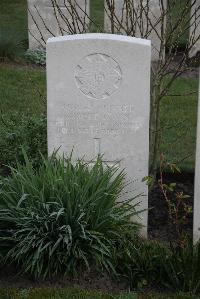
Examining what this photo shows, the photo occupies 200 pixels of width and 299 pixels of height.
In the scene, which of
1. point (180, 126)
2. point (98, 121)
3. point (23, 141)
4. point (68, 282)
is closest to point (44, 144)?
point (23, 141)

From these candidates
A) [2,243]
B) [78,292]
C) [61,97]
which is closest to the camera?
[78,292]

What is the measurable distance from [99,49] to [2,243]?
1767 millimetres

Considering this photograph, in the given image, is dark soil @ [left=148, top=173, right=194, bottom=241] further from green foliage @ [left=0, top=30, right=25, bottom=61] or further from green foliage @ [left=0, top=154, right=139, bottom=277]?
green foliage @ [left=0, top=30, right=25, bottom=61]

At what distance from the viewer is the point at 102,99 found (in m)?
5.61

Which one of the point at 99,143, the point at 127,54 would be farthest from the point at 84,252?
the point at 127,54

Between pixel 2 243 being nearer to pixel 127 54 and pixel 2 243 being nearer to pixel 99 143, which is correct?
pixel 99 143

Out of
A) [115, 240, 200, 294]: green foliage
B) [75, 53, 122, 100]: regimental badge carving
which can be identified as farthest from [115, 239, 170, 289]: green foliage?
[75, 53, 122, 100]: regimental badge carving

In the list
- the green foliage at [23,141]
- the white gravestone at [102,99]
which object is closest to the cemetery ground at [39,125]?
the green foliage at [23,141]

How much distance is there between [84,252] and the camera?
500 cm

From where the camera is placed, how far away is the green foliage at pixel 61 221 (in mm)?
4984

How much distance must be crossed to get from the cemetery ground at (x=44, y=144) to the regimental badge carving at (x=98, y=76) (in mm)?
1117

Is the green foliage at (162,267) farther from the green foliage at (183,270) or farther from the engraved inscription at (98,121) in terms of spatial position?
the engraved inscription at (98,121)

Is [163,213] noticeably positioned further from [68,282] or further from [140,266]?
[68,282]

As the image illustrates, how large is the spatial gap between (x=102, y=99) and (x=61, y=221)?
45.2 inches
